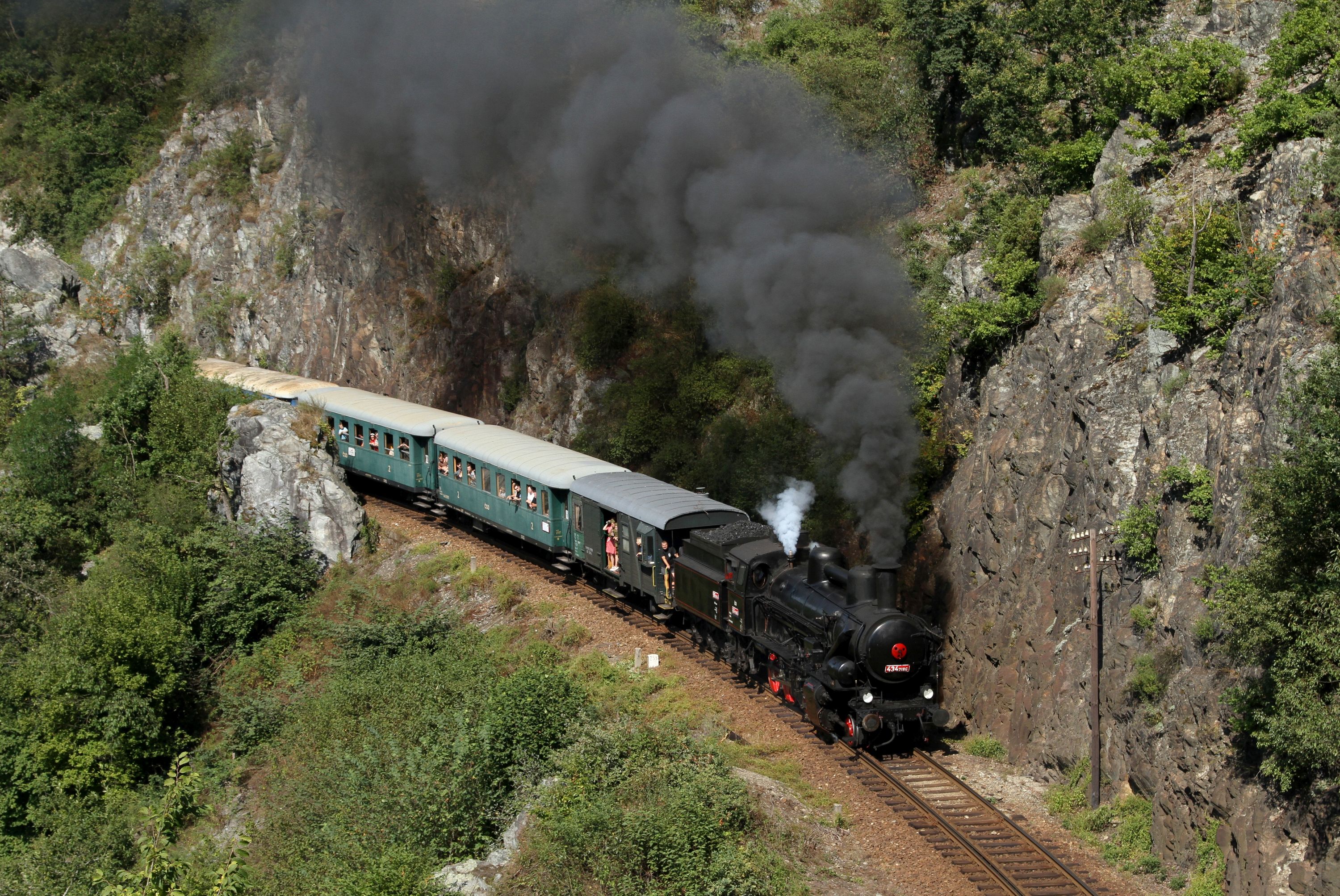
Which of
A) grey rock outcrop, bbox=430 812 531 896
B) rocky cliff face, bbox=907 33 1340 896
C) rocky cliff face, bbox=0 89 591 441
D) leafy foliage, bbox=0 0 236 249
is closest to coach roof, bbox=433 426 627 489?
rocky cliff face, bbox=0 89 591 441

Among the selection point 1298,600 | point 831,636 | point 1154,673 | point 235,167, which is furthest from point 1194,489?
point 235,167

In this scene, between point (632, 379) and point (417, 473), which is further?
point (632, 379)

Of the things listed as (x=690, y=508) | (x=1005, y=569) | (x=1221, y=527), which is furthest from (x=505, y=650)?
(x=1221, y=527)

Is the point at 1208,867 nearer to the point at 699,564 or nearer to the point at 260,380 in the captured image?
the point at 699,564

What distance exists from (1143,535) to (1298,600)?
331cm

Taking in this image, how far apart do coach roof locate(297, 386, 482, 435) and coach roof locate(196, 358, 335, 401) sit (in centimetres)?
65

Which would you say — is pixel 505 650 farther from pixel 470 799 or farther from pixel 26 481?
pixel 26 481

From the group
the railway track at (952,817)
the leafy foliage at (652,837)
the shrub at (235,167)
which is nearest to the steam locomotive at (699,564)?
the railway track at (952,817)

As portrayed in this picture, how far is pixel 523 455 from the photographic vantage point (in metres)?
23.3

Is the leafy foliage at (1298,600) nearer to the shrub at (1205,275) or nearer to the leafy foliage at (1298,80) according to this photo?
the shrub at (1205,275)

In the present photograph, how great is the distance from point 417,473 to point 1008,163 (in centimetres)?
1617

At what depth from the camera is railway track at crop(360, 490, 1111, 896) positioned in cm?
1241

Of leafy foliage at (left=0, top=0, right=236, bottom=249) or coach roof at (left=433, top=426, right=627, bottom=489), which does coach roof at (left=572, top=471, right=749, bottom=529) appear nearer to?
coach roof at (left=433, top=426, right=627, bottom=489)

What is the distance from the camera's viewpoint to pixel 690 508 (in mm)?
18562
